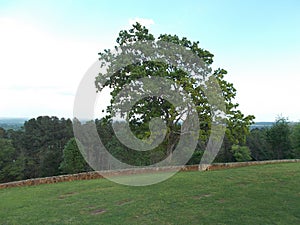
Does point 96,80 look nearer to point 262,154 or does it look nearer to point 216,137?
point 216,137

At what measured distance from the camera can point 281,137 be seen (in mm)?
28562

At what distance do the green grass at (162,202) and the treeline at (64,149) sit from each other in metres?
14.3

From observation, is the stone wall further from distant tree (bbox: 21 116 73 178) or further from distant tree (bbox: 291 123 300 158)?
distant tree (bbox: 21 116 73 178)

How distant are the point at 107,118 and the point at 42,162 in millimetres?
21071

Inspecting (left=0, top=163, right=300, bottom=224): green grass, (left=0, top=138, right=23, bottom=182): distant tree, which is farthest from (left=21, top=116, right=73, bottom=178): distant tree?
(left=0, top=163, right=300, bottom=224): green grass

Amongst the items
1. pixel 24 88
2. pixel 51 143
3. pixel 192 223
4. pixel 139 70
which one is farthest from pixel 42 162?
pixel 192 223

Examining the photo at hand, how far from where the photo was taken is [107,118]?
32.6ft

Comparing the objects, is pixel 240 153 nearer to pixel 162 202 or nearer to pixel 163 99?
pixel 163 99

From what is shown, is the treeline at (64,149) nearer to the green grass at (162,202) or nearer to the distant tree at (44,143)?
the distant tree at (44,143)

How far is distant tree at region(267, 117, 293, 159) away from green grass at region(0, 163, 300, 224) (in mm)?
22282

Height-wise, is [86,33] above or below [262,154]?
above

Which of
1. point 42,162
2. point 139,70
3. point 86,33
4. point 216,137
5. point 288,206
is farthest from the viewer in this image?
point 42,162

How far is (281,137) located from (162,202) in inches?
1082

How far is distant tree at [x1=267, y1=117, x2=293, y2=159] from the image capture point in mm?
28031
